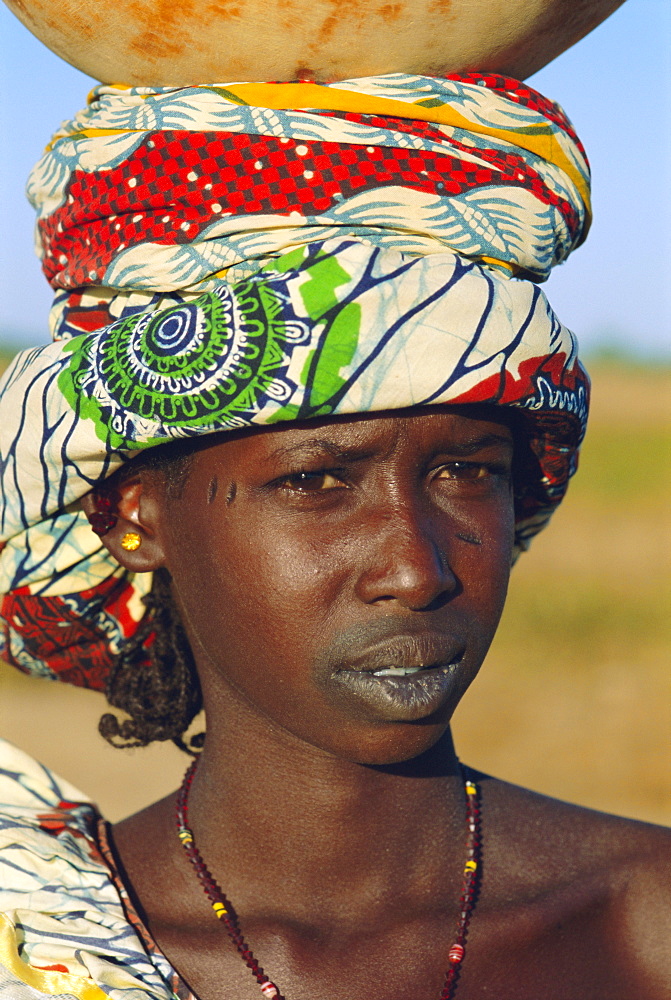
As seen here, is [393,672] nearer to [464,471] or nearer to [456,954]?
[464,471]

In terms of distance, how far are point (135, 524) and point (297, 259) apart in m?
0.70

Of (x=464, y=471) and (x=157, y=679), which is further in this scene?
(x=157, y=679)

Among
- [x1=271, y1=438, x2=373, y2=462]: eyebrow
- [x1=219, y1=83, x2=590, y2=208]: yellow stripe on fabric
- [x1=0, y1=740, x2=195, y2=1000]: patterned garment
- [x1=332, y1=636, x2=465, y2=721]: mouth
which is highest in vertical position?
[x1=219, y1=83, x2=590, y2=208]: yellow stripe on fabric

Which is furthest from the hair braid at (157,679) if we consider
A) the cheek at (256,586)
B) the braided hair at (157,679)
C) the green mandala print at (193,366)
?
the green mandala print at (193,366)

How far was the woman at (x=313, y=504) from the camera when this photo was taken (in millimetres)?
2057

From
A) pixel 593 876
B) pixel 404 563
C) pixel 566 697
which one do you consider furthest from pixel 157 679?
pixel 566 697

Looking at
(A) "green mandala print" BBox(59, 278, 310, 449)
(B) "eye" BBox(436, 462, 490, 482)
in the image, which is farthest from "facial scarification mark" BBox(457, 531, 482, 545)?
(A) "green mandala print" BBox(59, 278, 310, 449)

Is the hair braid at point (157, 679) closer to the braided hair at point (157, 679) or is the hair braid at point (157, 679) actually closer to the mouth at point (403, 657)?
the braided hair at point (157, 679)

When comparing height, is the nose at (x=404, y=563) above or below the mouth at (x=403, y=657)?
above

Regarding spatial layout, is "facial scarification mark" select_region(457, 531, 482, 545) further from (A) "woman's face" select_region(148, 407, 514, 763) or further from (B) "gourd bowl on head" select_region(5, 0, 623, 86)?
(B) "gourd bowl on head" select_region(5, 0, 623, 86)

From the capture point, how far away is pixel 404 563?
2.03 metres

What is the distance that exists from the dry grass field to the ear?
533cm

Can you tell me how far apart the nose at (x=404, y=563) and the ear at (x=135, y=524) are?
530 millimetres

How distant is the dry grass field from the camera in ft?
25.4
